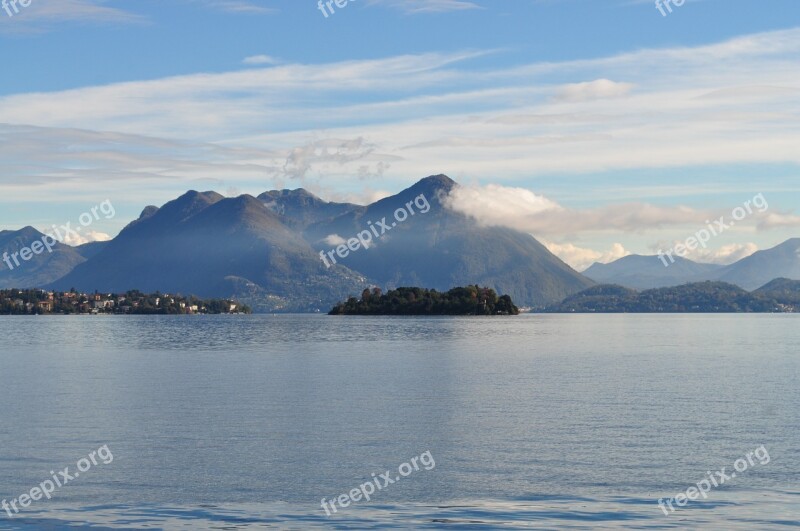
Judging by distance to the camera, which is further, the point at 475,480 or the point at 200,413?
the point at 200,413

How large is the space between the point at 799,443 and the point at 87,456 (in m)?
37.7

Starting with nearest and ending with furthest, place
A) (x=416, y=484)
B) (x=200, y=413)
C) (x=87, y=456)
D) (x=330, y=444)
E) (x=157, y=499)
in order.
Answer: (x=157, y=499)
(x=416, y=484)
(x=87, y=456)
(x=330, y=444)
(x=200, y=413)

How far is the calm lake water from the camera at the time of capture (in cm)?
3681

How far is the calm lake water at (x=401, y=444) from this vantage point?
36.8 meters

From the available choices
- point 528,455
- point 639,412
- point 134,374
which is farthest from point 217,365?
point 528,455

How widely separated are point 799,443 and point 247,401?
37.3 m

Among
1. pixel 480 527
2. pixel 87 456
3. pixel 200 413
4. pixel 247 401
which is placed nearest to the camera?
pixel 480 527

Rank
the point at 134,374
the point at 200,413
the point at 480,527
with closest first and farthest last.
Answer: the point at 480,527
the point at 200,413
the point at 134,374

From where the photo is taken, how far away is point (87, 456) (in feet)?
154

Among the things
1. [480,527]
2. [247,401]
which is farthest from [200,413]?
[480,527]

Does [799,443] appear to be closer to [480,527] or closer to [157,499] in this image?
[480,527]

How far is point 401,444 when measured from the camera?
50406mm

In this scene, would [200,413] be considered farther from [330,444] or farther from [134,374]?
[134,374]

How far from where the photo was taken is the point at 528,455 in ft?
154
